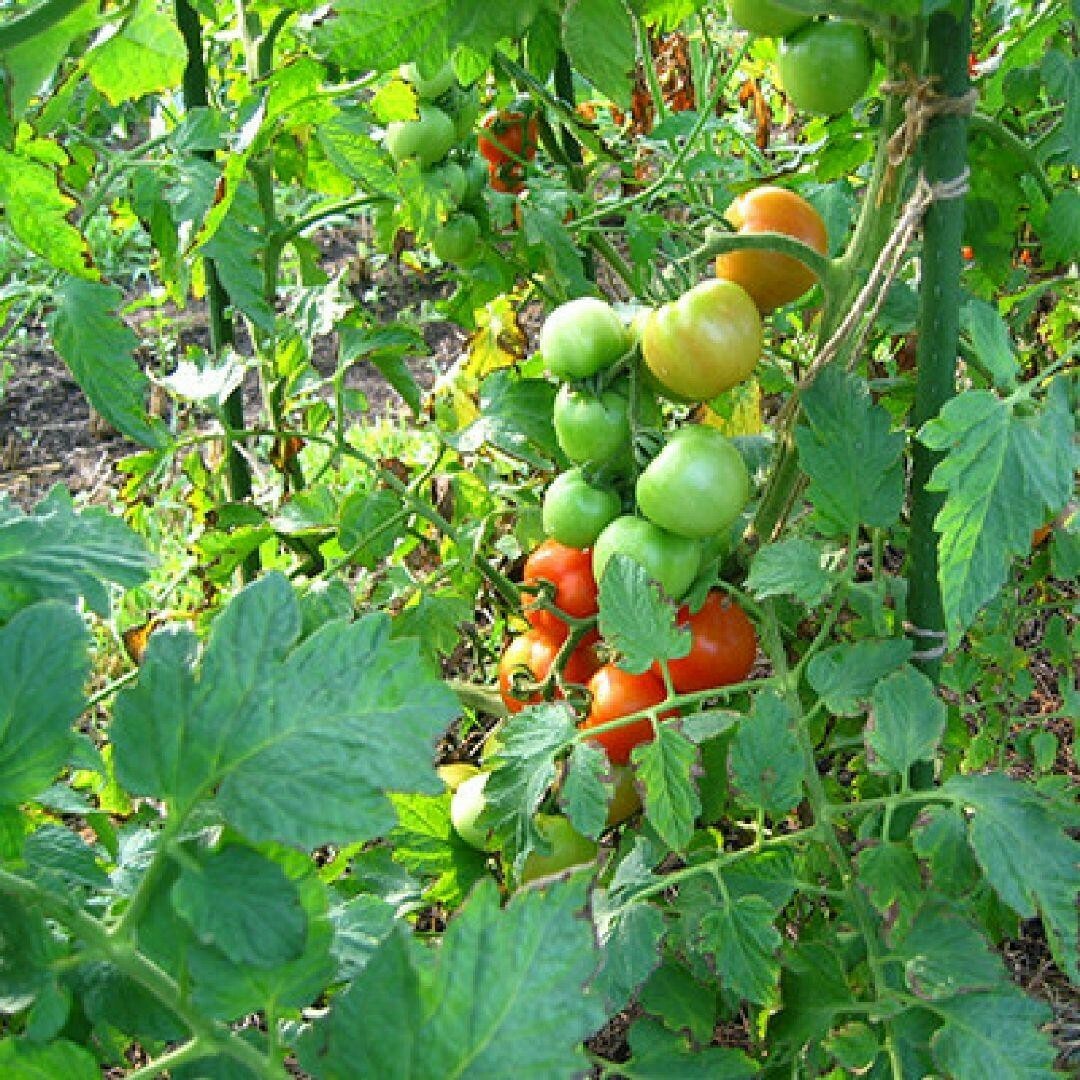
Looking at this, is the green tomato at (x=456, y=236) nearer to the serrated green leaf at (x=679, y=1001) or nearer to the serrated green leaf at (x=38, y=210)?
the serrated green leaf at (x=38, y=210)

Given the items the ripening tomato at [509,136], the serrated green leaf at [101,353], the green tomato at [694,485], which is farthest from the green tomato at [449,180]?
the green tomato at [694,485]

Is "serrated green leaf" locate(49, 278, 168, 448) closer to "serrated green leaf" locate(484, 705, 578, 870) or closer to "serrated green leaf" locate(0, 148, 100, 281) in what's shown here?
"serrated green leaf" locate(0, 148, 100, 281)

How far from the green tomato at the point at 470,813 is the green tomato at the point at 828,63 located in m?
0.60

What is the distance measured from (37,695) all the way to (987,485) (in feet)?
1.84

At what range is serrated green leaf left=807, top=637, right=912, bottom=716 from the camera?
0.96 meters

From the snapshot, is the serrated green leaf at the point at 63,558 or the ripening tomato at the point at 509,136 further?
the ripening tomato at the point at 509,136

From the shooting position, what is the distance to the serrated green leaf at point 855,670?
0.96 meters

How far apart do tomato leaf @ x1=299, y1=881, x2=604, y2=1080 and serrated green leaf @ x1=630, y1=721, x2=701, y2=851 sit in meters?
0.43

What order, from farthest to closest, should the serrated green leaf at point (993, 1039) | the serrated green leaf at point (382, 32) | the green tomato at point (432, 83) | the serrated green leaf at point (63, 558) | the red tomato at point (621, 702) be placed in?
1. the green tomato at point (432, 83)
2. the red tomato at point (621, 702)
3. the serrated green leaf at point (993, 1039)
4. the serrated green leaf at point (382, 32)
5. the serrated green leaf at point (63, 558)

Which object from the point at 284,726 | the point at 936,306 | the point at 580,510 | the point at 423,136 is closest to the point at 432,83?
the point at 423,136

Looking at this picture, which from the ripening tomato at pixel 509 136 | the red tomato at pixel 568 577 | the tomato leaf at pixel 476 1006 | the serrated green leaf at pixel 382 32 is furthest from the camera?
the ripening tomato at pixel 509 136

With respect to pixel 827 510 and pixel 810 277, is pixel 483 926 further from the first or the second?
pixel 810 277

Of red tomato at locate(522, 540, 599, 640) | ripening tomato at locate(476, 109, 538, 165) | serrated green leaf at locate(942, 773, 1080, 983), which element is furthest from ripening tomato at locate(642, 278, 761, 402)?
ripening tomato at locate(476, 109, 538, 165)

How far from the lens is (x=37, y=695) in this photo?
53 cm
